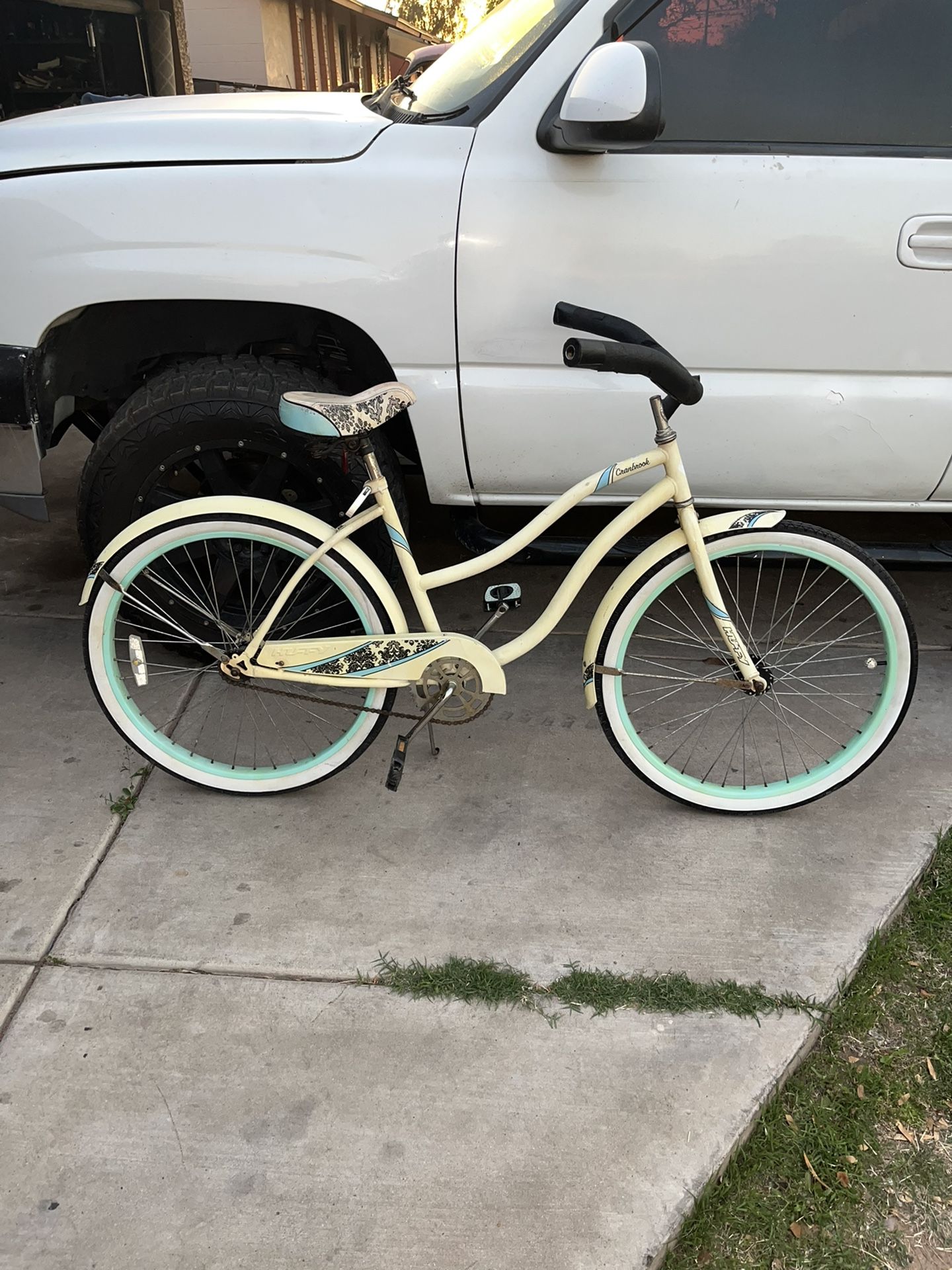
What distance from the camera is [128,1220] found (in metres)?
1.78

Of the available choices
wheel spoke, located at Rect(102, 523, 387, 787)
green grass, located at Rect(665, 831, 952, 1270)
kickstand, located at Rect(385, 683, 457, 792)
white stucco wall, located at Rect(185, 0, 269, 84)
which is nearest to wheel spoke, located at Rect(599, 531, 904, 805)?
kickstand, located at Rect(385, 683, 457, 792)

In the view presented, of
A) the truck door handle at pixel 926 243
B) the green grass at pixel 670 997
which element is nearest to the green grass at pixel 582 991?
the green grass at pixel 670 997

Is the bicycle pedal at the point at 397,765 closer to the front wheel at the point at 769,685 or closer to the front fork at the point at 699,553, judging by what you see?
the front wheel at the point at 769,685

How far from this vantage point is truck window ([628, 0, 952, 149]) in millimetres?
2631

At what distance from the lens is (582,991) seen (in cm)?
222

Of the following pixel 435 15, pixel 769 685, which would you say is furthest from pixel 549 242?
pixel 435 15

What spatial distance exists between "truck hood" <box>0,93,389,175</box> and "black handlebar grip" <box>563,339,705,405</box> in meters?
0.98

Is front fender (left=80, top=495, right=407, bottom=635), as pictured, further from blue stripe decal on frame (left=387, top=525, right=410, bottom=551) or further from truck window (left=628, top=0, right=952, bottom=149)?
truck window (left=628, top=0, right=952, bottom=149)

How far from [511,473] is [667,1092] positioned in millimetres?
1745

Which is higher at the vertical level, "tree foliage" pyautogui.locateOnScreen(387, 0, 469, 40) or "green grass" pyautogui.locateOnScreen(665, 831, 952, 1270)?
"tree foliage" pyautogui.locateOnScreen(387, 0, 469, 40)

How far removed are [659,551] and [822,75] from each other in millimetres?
1377

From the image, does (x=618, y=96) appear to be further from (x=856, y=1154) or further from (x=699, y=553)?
(x=856, y=1154)

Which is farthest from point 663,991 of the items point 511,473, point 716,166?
point 716,166

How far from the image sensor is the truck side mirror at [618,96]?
7.51 ft
